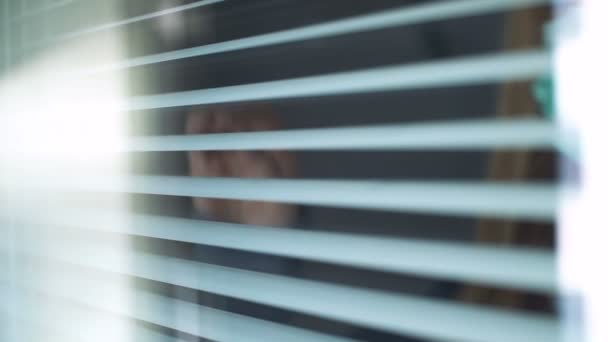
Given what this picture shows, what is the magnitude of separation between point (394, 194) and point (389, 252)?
0.07 meters

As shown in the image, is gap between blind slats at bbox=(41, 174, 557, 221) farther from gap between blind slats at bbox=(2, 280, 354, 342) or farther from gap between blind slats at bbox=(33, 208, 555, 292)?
gap between blind slats at bbox=(2, 280, 354, 342)

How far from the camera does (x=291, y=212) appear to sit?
0.92 meters

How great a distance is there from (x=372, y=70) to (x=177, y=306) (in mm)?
578

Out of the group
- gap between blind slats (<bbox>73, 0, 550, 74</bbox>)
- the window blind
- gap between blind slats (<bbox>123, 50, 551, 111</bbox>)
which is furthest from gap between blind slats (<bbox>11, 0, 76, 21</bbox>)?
gap between blind slats (<bbox>123, 50, 551, 111</bbox>)

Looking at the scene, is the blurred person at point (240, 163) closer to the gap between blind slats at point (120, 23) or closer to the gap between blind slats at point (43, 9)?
the gap between blind slats at point (120, 23)

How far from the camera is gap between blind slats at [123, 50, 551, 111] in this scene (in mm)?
618

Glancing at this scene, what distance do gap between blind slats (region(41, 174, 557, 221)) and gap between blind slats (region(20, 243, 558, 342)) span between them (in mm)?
109

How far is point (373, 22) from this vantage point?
74cm

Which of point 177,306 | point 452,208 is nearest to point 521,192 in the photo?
point 452,208

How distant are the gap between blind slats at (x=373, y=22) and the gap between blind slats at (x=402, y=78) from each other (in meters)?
0.05

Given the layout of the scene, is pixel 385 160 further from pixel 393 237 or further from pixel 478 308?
pixel 478 308

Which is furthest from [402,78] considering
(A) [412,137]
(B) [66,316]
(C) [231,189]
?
(B) [66,316]

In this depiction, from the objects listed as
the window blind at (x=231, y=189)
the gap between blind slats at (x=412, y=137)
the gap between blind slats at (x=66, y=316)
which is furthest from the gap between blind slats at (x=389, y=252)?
the gap between blind slats at (x=66, y=316)

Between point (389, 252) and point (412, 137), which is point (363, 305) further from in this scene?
point (412, 137)
